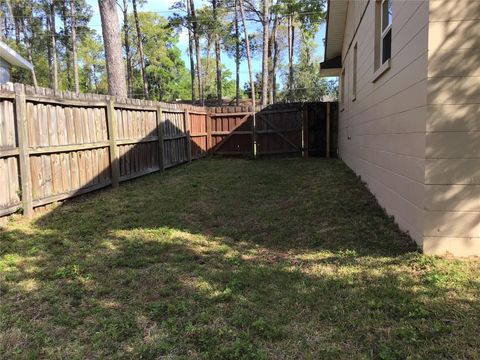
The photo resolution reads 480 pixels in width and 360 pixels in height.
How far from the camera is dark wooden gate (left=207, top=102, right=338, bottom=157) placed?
13.7 meters

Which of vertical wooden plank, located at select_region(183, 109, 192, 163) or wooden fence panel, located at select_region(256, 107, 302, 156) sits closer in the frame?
vertical wooden plank, located at select_region(183, 109, 192, 163)

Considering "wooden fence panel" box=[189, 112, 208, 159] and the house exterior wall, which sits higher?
the house exterior wall

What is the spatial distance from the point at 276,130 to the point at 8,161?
1005cm

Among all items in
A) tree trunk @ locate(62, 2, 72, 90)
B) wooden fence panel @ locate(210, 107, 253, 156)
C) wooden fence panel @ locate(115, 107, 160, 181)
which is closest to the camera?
wooden fence panel @ locate(115, 107, 160, 181)

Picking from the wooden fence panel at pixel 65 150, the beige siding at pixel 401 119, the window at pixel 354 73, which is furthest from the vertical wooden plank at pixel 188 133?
the beige siding at pixel 401 119

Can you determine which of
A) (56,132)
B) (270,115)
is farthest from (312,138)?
(56,132)

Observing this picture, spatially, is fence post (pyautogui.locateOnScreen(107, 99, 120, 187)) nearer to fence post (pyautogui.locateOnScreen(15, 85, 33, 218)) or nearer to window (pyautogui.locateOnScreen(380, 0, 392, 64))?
fence post (pyautogui.locateOnScreen(15, 85, 33, 218))

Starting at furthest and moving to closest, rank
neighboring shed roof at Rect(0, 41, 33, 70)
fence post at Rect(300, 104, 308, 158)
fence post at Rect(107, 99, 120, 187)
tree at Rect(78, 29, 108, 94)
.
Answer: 1. tree at Rect(78, 29, 108, 94)
2. neighboring shed roof at Rect(0, 41, 33, 70)
3. fence post at Rect(300, 104, 308, 158)
4. fence post at Rect(107, 99, 120, 187)

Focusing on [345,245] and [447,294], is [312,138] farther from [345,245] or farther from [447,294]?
[447,294]

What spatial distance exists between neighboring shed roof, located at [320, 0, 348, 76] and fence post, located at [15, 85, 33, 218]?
8.57m

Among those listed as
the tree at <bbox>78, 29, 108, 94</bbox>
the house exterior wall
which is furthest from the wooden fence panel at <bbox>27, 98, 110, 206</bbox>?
the tree at <bbox>78, 29, 108, 94</bbox>

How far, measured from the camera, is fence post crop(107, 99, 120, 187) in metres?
7.22

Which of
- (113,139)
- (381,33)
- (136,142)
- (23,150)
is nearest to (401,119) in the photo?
(381,33)

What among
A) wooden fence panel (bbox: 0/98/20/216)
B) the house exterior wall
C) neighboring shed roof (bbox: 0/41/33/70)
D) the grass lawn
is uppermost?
neighboring shed roof (bbox: 0/41/33/70)
